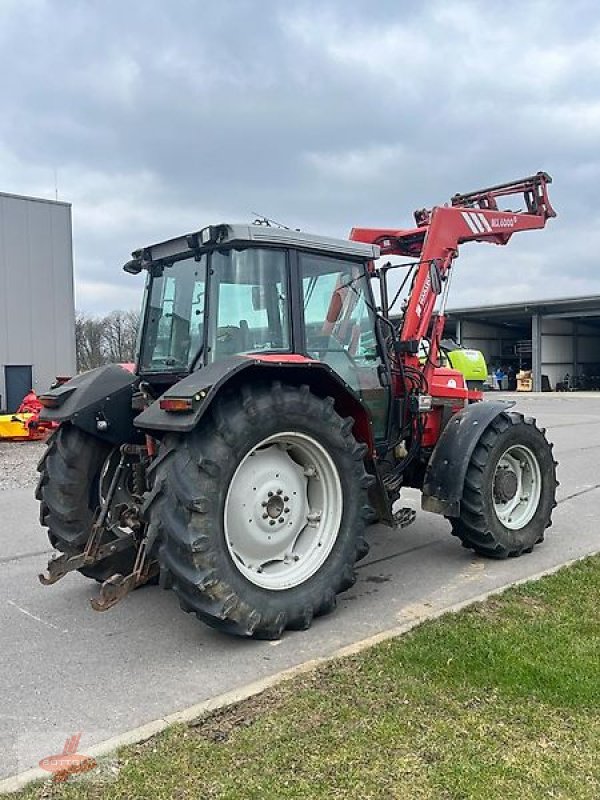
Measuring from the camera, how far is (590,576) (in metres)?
5.11

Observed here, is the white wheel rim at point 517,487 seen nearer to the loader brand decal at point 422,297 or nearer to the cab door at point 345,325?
the cab door at point 345,325

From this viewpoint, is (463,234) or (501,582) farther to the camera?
(463,234)

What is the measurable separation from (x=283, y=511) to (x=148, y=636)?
1.10 meters

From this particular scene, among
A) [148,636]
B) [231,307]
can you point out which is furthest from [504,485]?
[148,636]

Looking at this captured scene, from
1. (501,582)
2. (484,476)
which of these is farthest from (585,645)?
(484,476)

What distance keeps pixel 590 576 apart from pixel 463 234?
124 inches

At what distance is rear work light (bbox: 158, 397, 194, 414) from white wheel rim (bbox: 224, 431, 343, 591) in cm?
51

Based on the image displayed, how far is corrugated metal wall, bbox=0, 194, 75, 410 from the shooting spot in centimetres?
1878

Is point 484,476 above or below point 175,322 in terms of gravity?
below

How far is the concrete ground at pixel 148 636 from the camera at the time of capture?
336 cm

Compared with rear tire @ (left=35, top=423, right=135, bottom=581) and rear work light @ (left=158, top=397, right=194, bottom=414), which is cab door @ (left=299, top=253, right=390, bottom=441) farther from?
rear tire @ (left=35, top=423, right=135, bottom=581)

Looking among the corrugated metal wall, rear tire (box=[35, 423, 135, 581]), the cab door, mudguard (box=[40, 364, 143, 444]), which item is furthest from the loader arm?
the corrugated metal wall

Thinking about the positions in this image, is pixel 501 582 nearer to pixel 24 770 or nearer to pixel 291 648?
pixel 291 648

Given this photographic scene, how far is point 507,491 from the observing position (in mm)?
5746
